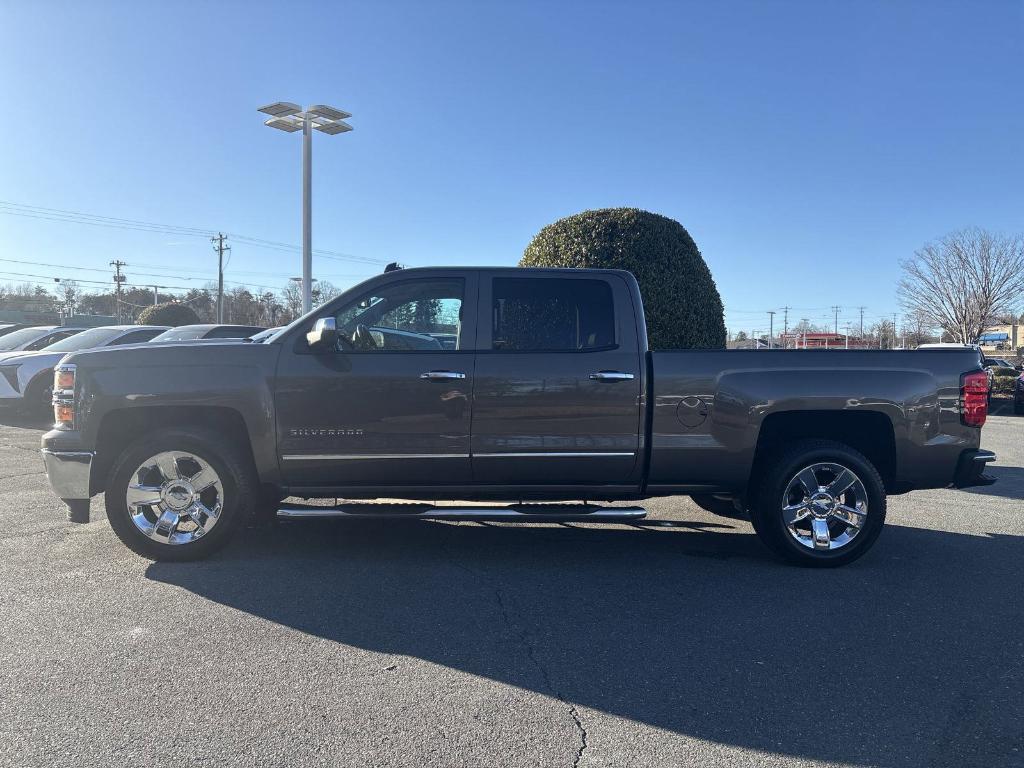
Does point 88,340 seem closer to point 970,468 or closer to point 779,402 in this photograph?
point 779,402

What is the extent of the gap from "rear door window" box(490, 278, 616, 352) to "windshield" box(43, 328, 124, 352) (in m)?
10.3

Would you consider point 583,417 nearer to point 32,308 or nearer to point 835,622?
point 835,622

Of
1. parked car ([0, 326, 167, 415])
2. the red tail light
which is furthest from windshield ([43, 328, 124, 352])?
the red tail light

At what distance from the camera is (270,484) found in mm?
5090

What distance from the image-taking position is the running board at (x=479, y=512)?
4.94 metres

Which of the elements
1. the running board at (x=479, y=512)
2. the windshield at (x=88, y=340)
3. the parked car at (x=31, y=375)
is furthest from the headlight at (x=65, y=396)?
the windshield at (x=88, y=340)

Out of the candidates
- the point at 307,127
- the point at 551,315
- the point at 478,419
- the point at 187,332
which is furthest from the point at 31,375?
the point at 551,315

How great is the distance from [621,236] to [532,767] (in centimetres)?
695

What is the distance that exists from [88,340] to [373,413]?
410 inches

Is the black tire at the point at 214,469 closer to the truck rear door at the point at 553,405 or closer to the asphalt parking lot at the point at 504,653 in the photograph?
the asphalt parking lot at the point at 504,653

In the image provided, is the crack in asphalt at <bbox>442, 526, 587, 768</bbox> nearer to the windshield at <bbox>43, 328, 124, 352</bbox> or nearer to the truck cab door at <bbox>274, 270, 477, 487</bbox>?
the truck cab door at <bbox>274, 270, 477, 487</bbox>

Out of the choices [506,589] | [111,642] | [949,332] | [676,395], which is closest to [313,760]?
[111,642]

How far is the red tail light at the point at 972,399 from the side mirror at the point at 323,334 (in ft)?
13.7

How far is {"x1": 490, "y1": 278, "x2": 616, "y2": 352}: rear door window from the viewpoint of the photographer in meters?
5.12
